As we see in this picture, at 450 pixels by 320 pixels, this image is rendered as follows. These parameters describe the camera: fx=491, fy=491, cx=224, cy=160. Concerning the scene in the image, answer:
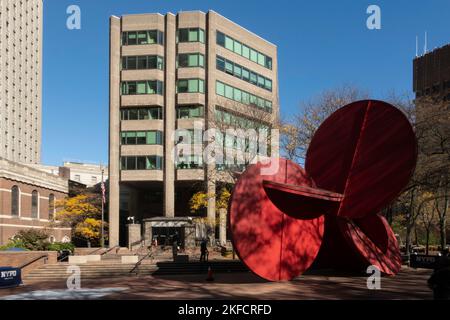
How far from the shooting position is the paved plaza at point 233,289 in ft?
56.6

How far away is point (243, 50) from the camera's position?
62250 mm

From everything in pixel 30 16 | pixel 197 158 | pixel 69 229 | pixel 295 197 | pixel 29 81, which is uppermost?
pixel 30 16

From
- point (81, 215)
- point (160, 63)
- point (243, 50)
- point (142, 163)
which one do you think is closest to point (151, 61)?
point (160, 63)

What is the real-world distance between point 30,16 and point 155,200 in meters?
56.9

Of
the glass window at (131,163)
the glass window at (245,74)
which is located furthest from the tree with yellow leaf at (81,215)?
the glass window at (245,74)

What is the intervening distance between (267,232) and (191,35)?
43344 millimetres

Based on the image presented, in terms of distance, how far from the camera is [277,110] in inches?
1702

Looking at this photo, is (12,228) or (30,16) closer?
(12,228)

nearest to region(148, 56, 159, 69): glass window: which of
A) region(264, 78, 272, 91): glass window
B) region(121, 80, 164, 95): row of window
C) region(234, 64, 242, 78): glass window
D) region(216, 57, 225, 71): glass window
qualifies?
region(121, 80, 164, 95): row of window

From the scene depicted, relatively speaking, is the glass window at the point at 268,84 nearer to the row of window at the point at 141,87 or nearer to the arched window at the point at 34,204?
the row of window at the point at 141,87

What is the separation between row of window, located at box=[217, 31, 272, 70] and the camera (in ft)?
195

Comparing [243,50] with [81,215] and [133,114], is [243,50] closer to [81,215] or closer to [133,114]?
[133,114]
